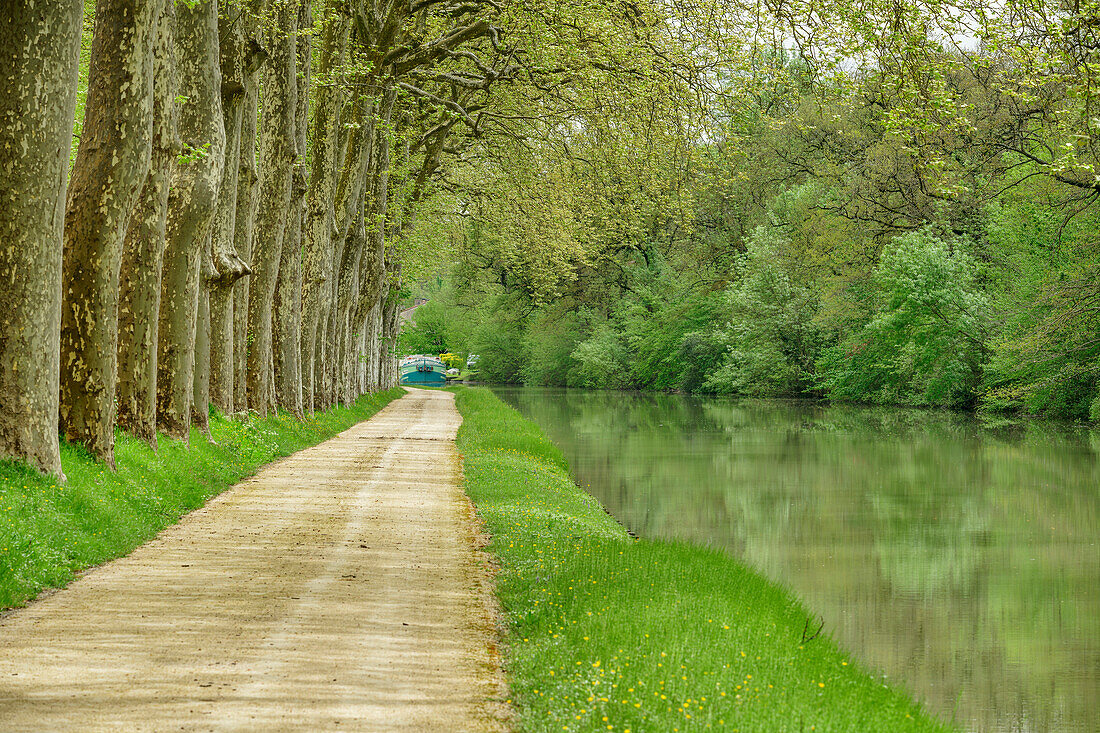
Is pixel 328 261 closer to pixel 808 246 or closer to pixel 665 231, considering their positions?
pixel 808 246

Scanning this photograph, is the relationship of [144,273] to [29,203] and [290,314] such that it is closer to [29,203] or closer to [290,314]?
[29,203]

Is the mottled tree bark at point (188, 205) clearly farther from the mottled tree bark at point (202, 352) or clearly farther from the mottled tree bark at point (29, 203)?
the mottled tree bark at point (29, 203)

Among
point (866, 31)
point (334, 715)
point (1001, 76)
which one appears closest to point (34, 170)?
point (334, 715)

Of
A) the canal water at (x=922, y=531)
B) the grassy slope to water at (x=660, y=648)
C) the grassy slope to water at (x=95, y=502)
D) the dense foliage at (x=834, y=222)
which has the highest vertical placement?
the dense foliage at (x=834, y=222)

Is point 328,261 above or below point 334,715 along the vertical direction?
above

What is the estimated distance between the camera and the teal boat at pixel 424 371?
11125 centimetres

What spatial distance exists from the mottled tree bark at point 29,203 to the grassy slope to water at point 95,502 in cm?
54

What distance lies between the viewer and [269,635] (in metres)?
7.64

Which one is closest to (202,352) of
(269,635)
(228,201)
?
(228,201)

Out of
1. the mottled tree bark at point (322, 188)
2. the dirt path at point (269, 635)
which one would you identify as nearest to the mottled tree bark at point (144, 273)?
the dirt path at point (269, 635)

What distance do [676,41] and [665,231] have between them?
56.4m

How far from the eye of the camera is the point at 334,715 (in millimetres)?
5879

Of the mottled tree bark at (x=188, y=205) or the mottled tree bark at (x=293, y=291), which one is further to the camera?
the mottled tree bark at (x=293, y=291)

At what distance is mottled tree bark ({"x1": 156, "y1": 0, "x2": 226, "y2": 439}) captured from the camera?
16594mm
